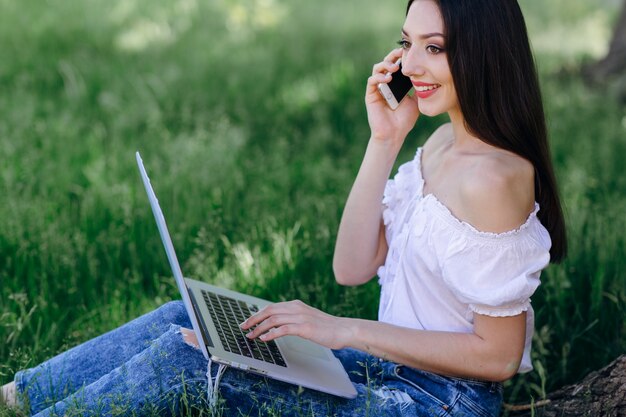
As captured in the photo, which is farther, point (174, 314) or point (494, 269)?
point (174, 314)

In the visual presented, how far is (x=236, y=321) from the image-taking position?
250 cm

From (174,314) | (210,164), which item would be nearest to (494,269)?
(174,314)

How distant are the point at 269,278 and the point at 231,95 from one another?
2.55 meters

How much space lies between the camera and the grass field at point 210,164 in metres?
3.34

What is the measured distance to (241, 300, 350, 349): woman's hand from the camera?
2.26 meters

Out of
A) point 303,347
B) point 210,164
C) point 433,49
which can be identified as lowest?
point 210,164

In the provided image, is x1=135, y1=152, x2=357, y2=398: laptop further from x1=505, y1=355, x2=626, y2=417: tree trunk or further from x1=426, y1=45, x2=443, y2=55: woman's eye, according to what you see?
x1=426, y1=45, x2=443, y2=55: woman's eye

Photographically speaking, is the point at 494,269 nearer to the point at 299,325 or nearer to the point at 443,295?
the point at 443,295

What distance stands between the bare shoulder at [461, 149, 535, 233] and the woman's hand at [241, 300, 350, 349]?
43 centimetres

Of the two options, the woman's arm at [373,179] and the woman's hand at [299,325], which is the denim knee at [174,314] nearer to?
the woman's hand at [299,325]

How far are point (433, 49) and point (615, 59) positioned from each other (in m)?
4.73

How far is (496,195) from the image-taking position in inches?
89.1

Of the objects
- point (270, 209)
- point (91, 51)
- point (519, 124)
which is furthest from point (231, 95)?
point (519, 124)

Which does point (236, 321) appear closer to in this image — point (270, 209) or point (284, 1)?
point (270, 209)
